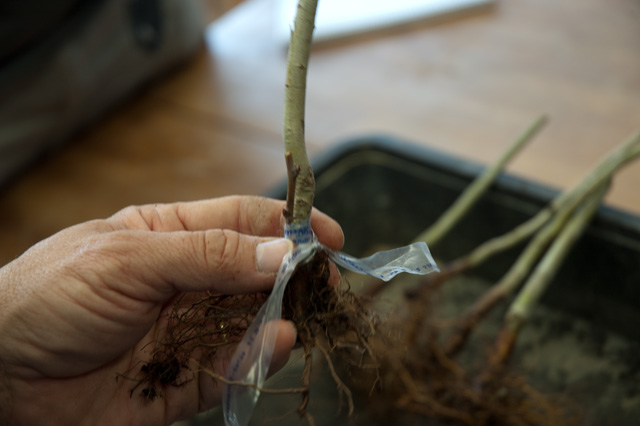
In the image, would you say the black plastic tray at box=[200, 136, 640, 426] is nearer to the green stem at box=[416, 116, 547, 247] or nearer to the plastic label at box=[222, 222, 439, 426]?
the green stem at box=[416, 116, 547, 247]

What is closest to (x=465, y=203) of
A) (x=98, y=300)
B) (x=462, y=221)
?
(x=462, y=221)

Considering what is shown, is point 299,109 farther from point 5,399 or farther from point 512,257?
point 512,257

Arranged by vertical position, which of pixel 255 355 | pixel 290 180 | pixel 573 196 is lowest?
pixel 573 196

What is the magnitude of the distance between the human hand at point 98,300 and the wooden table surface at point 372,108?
53cm

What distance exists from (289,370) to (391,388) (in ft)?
0.55

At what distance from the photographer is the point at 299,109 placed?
0.44 m

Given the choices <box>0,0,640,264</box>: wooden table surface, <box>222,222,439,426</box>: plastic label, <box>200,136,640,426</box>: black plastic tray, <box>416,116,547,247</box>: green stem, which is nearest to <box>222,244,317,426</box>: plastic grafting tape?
<box>222,222,439,426</box>: plastic label

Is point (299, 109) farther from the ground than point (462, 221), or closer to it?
farther from the ground

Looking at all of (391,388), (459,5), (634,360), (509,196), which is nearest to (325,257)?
(391,388)

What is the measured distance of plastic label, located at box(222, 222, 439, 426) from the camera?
1.53 ft

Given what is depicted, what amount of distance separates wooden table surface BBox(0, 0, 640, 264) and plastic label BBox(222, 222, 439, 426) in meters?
0.60

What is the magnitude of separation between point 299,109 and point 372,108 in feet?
2.74

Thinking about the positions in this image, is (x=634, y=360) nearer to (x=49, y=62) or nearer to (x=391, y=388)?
(x=391, y=388)

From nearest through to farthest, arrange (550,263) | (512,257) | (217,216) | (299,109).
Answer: (299,109) < (217,216) < (550,263) < (512,257)
